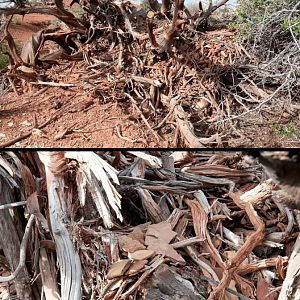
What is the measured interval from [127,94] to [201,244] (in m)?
1.70

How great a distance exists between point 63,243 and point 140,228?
6.2 inches

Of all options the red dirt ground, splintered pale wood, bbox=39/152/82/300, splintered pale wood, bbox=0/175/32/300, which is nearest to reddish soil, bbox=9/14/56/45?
the red dirt ground

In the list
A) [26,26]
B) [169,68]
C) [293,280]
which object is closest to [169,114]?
[169,68]

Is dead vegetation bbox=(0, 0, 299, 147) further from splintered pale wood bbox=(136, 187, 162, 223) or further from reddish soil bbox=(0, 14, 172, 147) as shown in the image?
splintered pale wood bbox=(136, 187, 162, 223)

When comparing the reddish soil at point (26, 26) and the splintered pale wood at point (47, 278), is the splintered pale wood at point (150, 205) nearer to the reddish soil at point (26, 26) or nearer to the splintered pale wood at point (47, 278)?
the splintered pale wood at point (47, 278)

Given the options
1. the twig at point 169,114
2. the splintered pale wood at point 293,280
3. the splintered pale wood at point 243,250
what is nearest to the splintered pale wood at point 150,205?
the splintered pale wood at point 243,250

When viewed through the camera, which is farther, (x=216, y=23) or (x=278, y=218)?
(x=216, y=23)

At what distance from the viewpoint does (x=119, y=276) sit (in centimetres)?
89

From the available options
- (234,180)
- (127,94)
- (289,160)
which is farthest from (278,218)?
(127,94)

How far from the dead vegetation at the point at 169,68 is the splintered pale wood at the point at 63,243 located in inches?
53.5

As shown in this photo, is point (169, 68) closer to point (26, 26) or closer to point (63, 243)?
point (26, 26)

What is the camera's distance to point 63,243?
92cm

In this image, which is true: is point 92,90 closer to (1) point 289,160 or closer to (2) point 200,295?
(2) point 200,295

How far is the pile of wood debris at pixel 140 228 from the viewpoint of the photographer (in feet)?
2.94
